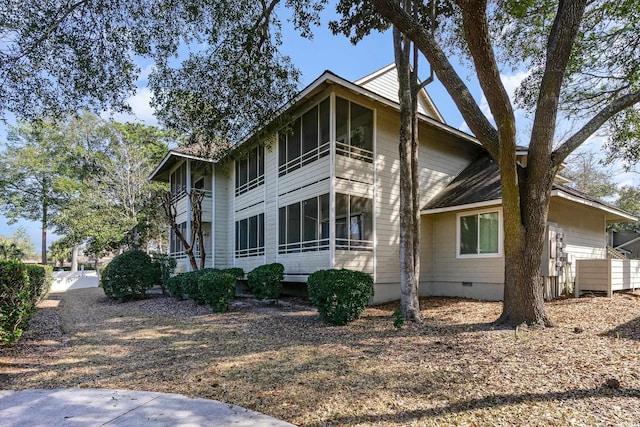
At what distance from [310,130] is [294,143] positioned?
102 centimetres

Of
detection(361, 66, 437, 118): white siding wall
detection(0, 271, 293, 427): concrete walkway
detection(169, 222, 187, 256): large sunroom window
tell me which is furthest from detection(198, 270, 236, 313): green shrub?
detection(169, 222, 187, 256): large sunroom window

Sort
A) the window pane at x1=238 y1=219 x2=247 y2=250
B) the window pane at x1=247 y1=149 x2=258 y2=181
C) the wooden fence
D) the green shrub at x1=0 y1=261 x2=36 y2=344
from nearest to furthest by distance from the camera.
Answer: the green shrub at x1=0 y1=261 x2=36 y2=344, the wooden fence, the window pane at x1=247 y1=149 x2=258 y2=181, the window pane at x1=238 y1=219 x2=247 y2=250

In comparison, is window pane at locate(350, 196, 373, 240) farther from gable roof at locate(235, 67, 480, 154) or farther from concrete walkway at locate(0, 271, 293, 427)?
concrete walkway at locate(0, 271, 293, 427)

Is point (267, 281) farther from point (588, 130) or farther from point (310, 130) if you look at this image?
point (588, 130)

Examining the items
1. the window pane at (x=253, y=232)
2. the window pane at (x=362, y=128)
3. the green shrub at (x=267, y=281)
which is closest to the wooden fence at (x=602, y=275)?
the window pane at (x=362, y=128)

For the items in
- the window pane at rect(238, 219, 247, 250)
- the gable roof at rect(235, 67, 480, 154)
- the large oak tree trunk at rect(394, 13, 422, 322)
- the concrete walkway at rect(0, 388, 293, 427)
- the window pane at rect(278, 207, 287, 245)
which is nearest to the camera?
the concrete walkway at rect(0, 388, 293, 427)

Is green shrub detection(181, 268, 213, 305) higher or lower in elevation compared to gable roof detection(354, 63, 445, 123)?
lower

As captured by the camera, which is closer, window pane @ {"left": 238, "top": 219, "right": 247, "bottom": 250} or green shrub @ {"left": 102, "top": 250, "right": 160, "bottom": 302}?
green shrub @ {"left": 102, "top": 250, "right": 160, "bottom": 302}

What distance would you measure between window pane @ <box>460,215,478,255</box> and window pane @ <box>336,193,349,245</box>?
385cm

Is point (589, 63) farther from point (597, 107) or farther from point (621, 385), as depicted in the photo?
point (621, 385)

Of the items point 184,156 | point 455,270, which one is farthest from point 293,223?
point 184,156

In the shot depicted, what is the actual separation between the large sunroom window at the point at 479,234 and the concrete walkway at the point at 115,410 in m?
9.33

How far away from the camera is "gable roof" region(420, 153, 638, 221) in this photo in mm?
10562

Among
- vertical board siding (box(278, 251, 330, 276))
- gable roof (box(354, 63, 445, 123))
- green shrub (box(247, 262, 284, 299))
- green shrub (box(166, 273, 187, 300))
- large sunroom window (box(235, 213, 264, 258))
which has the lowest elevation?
green shrub (box(166, 273, 187, 300))
